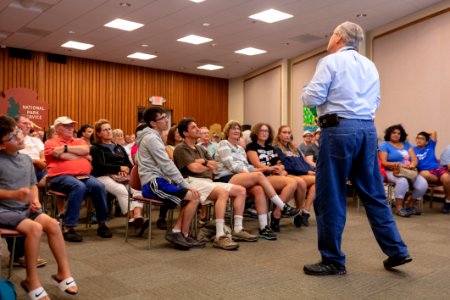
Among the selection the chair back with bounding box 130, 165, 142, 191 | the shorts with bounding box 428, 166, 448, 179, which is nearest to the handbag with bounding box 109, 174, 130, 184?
the chair back with bounding box 130, 165, 142, 191

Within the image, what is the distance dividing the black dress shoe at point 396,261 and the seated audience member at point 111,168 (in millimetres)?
2363

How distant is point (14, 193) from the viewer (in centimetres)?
243

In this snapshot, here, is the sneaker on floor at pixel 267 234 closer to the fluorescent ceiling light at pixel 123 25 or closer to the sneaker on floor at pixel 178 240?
the sneaker on floor at pixel 178 240

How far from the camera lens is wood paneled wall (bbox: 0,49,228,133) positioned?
38.5 feet

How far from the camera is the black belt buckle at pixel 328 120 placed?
277 centimetres

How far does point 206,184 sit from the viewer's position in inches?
154

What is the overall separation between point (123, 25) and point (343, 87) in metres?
7.32

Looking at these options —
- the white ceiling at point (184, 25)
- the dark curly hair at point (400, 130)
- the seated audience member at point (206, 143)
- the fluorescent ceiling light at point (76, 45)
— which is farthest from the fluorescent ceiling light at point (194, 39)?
the dark curly hair at point (400, 130)

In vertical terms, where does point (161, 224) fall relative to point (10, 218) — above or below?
below

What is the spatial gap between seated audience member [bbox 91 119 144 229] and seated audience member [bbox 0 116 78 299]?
5.61ft

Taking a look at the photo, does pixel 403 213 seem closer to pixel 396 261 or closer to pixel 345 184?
pixel 396 261

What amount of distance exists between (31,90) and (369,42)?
849 centimetres

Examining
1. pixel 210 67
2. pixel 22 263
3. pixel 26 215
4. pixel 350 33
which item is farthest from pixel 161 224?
pixel 210 67

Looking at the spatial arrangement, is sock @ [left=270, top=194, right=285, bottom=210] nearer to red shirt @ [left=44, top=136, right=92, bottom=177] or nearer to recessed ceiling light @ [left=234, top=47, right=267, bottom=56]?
red shirt @ [left=44, top=136, right=92, bottom=177]
